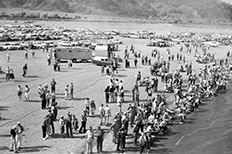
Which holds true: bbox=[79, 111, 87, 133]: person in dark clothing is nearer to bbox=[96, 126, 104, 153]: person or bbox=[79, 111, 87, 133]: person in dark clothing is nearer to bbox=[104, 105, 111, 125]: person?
bbox=[104, 105, 111, 125]: person

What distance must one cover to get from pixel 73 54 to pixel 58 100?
17.6 meters

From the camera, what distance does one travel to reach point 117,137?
17516 millimetres

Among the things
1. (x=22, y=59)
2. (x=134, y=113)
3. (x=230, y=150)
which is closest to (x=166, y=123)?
(x=134, y=113)

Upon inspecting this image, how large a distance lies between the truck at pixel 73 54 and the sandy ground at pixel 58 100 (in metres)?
1.30

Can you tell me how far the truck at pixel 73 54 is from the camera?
138 ft

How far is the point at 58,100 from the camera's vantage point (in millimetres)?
25781

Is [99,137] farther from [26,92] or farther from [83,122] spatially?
[26,92]

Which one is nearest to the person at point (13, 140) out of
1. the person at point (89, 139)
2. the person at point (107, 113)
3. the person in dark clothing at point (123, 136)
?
the person at point (89, 139)

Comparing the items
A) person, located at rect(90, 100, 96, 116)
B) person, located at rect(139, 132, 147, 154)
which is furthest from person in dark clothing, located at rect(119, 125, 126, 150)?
person, located at rect(90, 100, 96, 116)

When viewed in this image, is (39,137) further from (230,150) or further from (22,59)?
(22,59)

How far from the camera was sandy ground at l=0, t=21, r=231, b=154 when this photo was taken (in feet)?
57.8

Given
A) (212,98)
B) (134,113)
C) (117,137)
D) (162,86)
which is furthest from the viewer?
(162,86)

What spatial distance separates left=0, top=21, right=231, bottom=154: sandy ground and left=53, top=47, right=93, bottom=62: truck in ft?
4.27

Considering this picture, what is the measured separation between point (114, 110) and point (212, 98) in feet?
32.0
